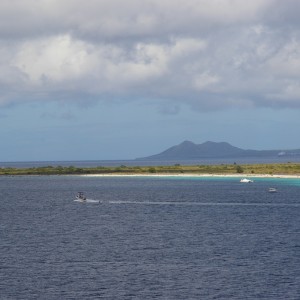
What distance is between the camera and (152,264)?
8088 centimetres

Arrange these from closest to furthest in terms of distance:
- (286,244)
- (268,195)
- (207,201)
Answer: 1. (286,244)
2. (207,201)
3. (268,195)

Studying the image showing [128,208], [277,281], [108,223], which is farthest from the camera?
[128,208]

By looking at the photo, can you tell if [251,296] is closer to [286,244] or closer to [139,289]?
[139,289]

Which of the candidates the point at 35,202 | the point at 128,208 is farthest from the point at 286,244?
the point at 35,202

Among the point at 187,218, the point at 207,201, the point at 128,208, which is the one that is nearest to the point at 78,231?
the point at 187,218

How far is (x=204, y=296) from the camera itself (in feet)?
215

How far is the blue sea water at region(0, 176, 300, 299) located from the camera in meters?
68.5

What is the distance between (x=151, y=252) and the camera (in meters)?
89.8

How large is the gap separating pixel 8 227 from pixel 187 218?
3272cm

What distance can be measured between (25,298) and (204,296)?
1582 cm

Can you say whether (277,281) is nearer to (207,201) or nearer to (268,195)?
(207,201)

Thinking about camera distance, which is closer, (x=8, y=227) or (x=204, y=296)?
(x=204, y=296)

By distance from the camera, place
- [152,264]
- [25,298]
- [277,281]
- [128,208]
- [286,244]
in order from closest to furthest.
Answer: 1. [25,298]
2. [277,281]
3. [152,264]
4. [286,244]
5. [128,208]

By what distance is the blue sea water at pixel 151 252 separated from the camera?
225ft
